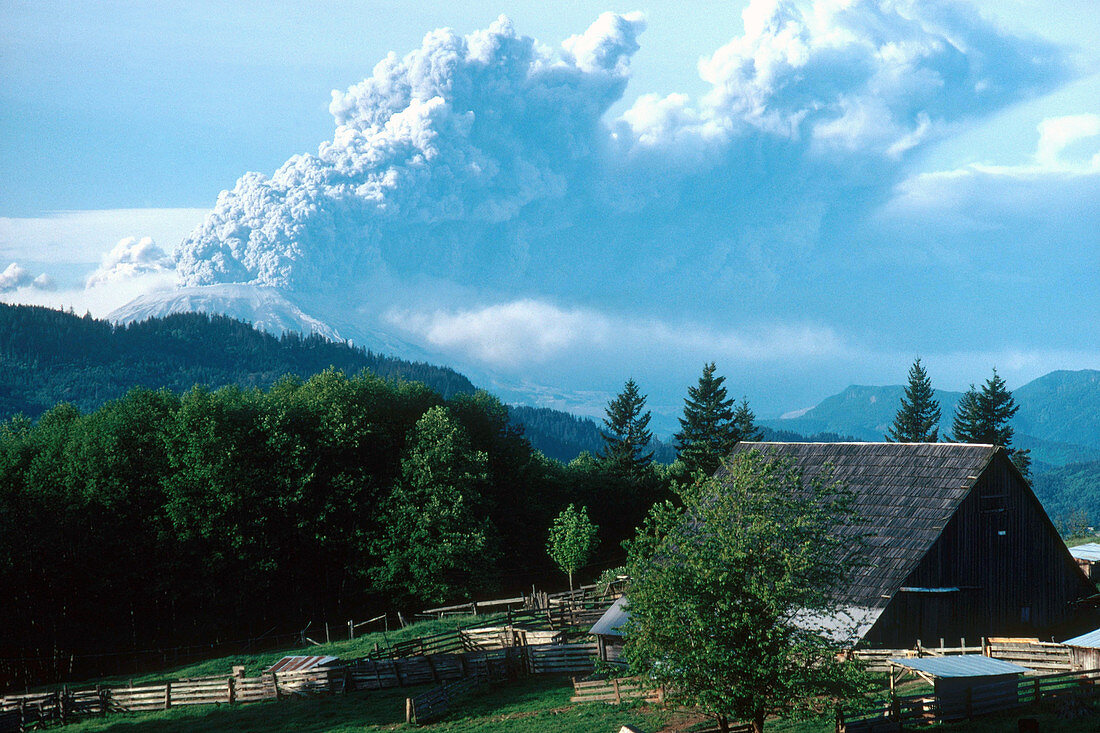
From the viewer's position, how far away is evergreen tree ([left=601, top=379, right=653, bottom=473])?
271 feet

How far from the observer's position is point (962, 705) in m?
24.4

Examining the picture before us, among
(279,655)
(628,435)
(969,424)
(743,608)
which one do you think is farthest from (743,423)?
(743,608)

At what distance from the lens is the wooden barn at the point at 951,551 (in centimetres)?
3447

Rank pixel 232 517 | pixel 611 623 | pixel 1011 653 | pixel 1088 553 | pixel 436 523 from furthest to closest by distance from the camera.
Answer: pixel 1088 553 < pixel 436 523 < pixel 232 517 < pixel 611 623 < pixel 1011 653

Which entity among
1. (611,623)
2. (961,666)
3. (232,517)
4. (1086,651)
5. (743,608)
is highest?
(232,517)

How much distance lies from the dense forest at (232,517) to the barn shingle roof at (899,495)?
2594cm

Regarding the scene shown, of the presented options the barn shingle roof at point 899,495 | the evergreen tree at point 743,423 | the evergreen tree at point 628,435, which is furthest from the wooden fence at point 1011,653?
the evergreen tree at point 743,423

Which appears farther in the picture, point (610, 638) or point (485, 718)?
point (610, 638)

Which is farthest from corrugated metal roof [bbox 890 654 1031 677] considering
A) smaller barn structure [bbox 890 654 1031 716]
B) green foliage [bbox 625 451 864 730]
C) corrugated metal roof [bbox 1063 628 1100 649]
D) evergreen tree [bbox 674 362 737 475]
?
evergreen tree [bbox 674 362 737 475]

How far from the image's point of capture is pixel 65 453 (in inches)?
2135

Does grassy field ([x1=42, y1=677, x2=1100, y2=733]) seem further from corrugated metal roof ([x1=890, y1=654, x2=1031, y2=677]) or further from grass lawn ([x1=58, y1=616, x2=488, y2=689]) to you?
grass lawn ([x1=58, y1=616, x2=488, y2=689])

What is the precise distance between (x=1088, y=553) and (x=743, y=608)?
2026 inches

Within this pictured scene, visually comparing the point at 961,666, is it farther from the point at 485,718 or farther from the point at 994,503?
the point at 485,718

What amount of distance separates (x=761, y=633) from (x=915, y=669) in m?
7.52
